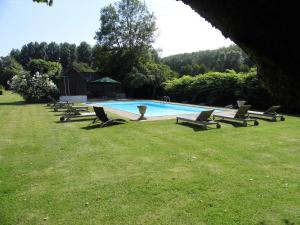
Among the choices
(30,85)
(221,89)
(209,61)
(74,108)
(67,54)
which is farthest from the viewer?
(67,54)

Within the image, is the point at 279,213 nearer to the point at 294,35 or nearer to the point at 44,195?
the point at 294,35

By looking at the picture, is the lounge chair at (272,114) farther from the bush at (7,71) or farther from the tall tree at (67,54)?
the tall tree at (67,54)

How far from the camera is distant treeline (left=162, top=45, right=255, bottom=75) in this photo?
5409 centimetres

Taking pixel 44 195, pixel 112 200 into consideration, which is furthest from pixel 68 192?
pixel 112 200

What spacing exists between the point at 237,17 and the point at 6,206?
427 centimetres

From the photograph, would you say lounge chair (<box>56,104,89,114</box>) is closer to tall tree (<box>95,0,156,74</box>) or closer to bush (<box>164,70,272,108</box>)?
bush (<box>164,70,272,108</box>)

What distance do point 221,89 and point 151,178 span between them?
16314mm

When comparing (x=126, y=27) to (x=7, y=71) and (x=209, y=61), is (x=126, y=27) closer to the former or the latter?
(x=209, y=61)

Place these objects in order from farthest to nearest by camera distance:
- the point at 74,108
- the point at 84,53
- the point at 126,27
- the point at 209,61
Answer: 1. the point at 84,53
2. the point at 209,61
3. the point at 126,27
4. the point at 74,108

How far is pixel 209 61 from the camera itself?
67.1m

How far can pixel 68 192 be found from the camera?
15.6 ft

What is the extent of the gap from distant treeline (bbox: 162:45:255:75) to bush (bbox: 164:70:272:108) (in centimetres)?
2752

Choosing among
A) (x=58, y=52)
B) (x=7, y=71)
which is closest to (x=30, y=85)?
(x=7, y=71)

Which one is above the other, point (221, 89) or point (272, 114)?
point (221, 89)
